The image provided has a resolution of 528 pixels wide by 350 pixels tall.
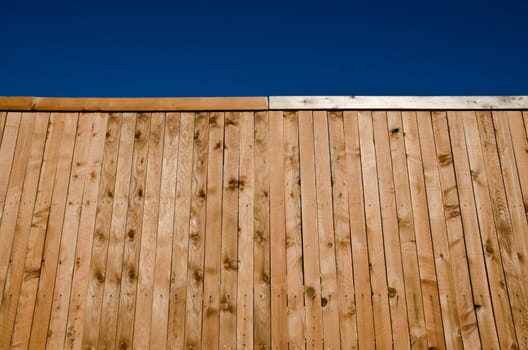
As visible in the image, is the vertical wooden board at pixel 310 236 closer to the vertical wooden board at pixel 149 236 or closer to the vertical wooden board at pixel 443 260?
the vertical wooden board at pixel 443 260

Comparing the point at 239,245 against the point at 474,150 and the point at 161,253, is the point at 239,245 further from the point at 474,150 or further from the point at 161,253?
the point at 474,150

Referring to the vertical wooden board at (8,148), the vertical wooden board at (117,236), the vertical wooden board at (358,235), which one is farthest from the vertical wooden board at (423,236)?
the vertical wooden board at (8,148)

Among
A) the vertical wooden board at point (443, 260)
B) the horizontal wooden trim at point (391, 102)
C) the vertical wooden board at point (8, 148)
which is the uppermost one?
the horizontal wooden trim at point (391, 102)

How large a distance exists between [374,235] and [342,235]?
222 mm

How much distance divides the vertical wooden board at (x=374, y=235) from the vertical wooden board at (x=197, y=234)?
115cm

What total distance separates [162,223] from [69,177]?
786 mm

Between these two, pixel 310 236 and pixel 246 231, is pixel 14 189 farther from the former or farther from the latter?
pixel 310 236

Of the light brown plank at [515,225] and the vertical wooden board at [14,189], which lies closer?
the light brown plank at [515,225]

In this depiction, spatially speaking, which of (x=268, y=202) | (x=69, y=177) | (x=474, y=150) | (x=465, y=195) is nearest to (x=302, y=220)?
(x=268, y=202)

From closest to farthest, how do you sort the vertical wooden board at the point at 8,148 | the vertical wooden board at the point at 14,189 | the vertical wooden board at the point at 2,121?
the vertical wooden board at the point at 14,189 < the vertical wooden board at the point at 8,148 < the vertical wooden board at the point at 2,121

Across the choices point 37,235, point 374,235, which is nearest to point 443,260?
point 374,235

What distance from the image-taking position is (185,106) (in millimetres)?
2846

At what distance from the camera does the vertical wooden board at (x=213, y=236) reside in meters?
2.37

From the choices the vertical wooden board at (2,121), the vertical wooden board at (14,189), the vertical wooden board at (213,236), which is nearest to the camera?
the vertical wooden board at (213,236)
